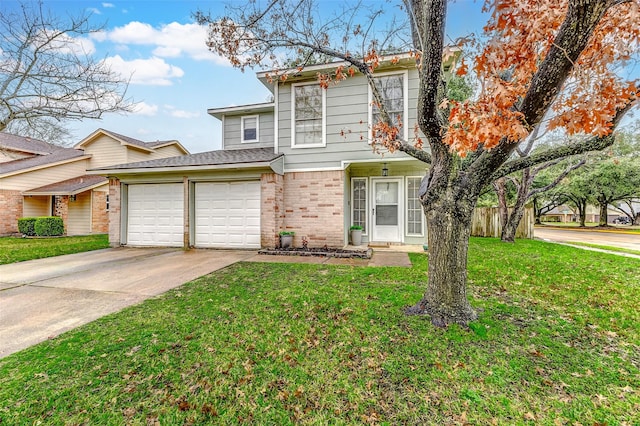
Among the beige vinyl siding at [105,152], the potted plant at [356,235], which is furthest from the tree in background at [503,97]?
the beige vinyl siding at [105,152]

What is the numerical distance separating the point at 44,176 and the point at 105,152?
10.3ft

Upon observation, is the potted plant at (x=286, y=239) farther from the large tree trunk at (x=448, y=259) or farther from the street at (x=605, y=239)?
the street at (x=605, y=239)

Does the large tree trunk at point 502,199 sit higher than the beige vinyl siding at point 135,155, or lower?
lower

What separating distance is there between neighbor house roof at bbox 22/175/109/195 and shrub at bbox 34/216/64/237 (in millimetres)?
1355

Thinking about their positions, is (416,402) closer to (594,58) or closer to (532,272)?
(594,58)

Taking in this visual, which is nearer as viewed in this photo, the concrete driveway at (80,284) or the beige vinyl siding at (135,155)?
the concrete driveway at (80,284)

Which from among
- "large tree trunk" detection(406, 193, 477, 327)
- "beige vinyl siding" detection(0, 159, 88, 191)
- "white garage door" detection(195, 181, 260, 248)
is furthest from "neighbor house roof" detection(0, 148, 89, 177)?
"large tree trunk" detection(406, 193, 477, 327)

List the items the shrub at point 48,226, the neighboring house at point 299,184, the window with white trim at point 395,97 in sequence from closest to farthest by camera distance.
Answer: the window with white trim at point 395,97
the neighboring house at point 299,184
the shrub at point 48,226

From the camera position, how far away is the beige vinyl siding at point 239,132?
11680 millimetres

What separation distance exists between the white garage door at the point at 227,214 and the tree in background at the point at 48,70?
3879 mm

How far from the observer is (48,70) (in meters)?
5.98

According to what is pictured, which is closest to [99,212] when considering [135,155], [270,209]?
[135,155]

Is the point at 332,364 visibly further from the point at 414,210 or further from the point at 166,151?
the point at 166,151

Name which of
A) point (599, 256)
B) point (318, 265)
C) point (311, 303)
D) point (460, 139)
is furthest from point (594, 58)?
point (599, 256)
